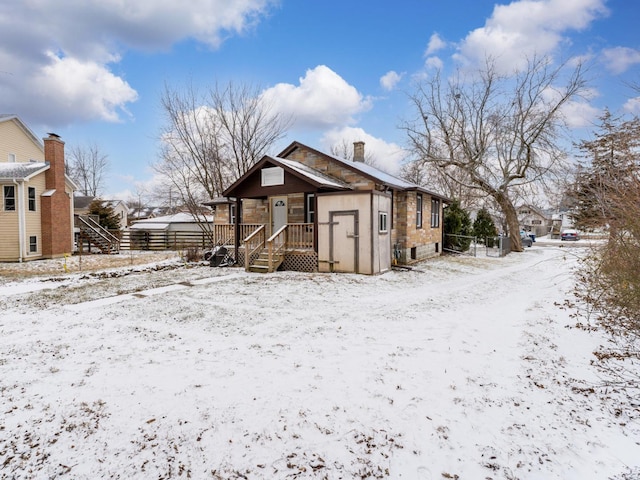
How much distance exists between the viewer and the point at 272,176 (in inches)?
492

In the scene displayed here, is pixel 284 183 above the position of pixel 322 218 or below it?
above

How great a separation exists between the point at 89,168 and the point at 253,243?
125 feet

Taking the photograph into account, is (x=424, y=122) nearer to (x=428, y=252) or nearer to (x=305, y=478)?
(x=428, y=252)

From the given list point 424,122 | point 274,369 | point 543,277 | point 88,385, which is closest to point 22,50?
point 88,385

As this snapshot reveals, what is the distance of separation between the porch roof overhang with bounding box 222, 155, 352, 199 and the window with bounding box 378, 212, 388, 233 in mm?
1720

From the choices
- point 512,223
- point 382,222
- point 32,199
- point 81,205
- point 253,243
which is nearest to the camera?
point 382,222

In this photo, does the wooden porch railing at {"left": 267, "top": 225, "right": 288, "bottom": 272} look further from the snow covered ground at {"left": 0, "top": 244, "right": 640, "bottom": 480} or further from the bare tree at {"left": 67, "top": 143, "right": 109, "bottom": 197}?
the bare tree at {"left": 67, "top": 143, "right": 109, "bottom": 197}

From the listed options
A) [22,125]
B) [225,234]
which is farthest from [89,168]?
[225,234]

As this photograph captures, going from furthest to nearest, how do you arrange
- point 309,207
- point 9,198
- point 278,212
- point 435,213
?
1. point 435,213
2. point 9,198
3. point 278,212
4. point 309,207

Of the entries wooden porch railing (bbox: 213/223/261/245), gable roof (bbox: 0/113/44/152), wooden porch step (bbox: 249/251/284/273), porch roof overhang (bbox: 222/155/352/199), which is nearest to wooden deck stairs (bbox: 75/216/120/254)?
gable roof (bbox: 0/113/44/152)

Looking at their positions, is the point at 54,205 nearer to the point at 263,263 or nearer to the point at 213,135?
the point at 213,135

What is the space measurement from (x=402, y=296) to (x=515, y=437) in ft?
17.9

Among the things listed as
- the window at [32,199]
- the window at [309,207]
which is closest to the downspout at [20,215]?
the window at [32,199]

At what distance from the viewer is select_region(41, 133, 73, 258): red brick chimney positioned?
17234 mm
